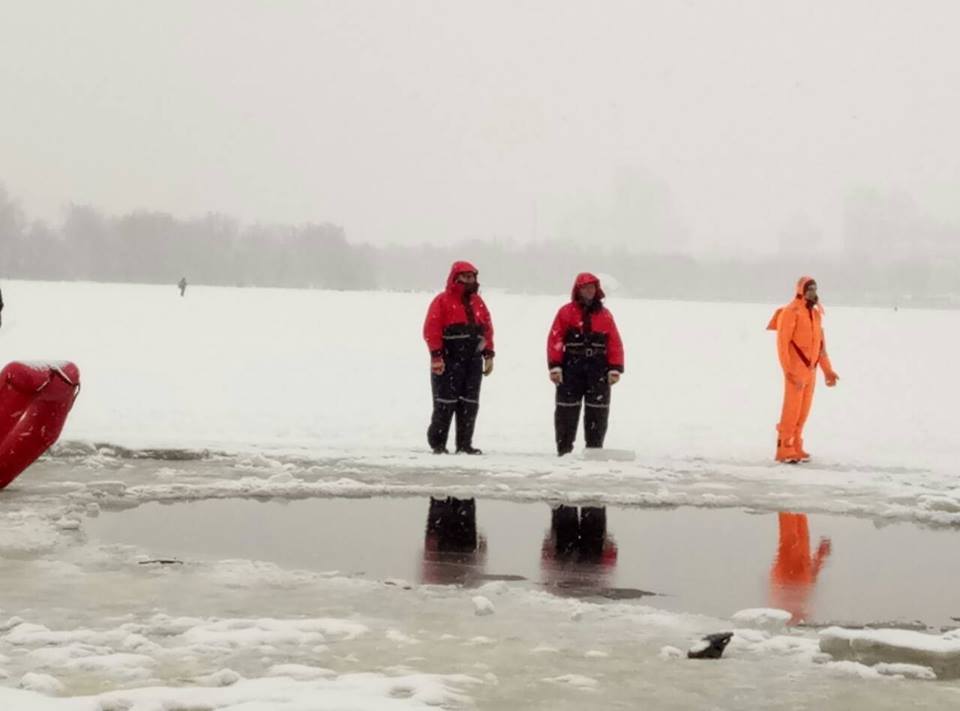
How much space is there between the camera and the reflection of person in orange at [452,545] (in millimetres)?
6578

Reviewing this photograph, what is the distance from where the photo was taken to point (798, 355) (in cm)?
1147

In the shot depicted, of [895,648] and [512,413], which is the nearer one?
[895,648]

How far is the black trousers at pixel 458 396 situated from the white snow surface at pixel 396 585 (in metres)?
0.46

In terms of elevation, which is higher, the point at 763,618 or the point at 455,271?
the point at 455,271

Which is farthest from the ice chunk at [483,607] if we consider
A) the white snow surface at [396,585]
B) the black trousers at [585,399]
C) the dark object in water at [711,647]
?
the black trousers at [585,399]

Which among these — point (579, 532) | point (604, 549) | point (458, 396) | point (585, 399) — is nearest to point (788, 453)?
point (585, 399)

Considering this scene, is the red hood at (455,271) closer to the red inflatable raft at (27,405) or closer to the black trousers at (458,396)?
the black trousers at (458,396)

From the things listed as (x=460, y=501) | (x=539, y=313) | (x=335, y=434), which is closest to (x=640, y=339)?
(x=539, y=313)

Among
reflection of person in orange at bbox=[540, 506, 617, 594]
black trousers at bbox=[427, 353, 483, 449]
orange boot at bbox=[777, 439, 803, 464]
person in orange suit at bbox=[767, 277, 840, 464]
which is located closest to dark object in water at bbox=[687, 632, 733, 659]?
reflection of person in orange at bbox=[540, 506, 617, 594]

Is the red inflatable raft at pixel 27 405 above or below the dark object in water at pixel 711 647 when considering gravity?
above

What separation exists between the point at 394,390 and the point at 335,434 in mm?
6745

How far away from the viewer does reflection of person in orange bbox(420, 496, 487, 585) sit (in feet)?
21.6

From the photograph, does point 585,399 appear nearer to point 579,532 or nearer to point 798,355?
point 798,355

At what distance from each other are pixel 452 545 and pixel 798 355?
17.0 ft
